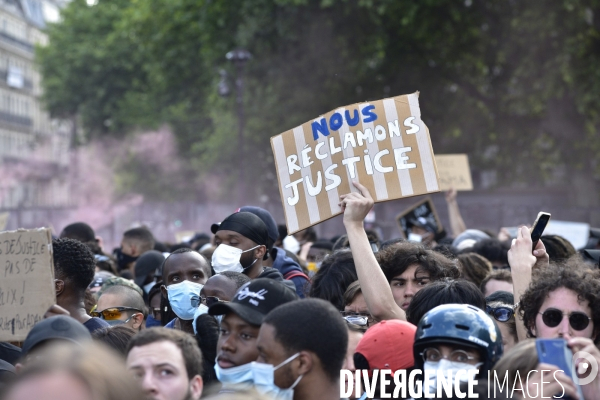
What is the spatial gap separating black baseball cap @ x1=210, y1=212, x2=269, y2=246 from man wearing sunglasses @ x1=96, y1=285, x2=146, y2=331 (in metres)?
0.73

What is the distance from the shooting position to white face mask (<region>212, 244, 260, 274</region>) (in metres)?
6.04

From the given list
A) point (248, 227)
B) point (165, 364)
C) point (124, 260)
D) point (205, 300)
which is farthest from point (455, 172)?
point (165, 364)

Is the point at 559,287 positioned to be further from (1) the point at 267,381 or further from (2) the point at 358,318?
(1) the point at 267,381

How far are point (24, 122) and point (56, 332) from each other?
78361 mm

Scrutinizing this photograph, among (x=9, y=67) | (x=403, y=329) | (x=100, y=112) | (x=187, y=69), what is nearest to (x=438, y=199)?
(x=187, y=69)

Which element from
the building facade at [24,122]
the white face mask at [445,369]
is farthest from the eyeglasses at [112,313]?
the building facade at [24,122]

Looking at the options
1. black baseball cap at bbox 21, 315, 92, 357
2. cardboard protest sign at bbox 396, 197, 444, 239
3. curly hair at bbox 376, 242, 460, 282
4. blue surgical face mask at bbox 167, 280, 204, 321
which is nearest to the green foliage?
cardboard protest sign at bbox 396, 197, 444, 239

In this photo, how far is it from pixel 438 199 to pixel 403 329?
2856 cm

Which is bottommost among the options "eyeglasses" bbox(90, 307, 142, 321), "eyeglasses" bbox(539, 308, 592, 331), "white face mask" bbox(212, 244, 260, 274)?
"eyeglasses" bbox(539, 308, 592, 331)

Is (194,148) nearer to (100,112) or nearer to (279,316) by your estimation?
(100,112)

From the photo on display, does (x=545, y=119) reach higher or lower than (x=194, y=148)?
lower

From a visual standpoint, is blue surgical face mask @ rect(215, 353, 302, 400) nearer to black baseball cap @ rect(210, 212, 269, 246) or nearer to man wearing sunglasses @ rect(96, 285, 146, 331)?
black baseball cap @ rect(210, 212, 269, 246)

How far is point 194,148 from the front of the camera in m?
36.8

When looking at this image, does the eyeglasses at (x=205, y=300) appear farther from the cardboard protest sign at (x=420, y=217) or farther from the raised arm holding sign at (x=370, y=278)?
the cardboard protest sign at (x=420, y=217)
